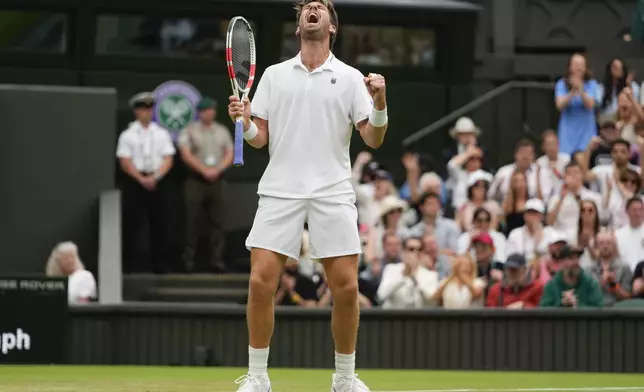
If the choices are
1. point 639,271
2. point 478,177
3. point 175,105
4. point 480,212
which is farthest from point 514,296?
point 175,105

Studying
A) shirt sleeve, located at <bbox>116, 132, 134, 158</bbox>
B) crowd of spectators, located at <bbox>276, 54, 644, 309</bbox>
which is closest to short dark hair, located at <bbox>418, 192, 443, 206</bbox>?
crowd of spectators, located at <bbox>276, 54, 644, 309</bbox>

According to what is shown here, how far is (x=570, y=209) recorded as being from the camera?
50.7 ft

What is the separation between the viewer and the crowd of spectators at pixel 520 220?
1410 centimetres

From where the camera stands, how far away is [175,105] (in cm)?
1722

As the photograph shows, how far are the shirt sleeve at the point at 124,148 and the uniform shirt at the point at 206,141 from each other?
516 mm

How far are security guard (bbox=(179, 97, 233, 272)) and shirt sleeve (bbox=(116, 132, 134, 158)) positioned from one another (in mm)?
518

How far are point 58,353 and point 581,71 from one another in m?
6.30

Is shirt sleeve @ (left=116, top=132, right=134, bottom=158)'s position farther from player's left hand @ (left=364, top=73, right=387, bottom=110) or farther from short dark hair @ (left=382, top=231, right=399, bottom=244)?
player's left hand @ (left=364, top=73, right=387, bottom=110)

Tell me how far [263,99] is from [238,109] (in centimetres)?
31

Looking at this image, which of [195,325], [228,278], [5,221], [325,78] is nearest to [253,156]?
[228,278]

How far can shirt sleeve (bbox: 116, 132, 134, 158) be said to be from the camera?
16.4 m

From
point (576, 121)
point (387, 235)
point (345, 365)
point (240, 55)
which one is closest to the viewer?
point (345, 365)

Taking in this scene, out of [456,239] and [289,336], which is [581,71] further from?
[289,336]

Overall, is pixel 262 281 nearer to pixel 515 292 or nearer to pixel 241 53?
pixel 241 53
